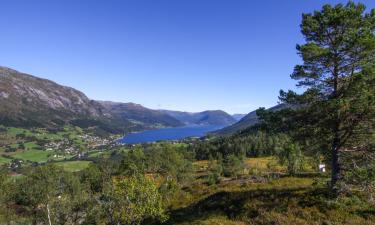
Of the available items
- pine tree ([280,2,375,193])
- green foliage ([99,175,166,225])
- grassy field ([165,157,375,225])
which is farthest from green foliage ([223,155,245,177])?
pine tree ([280,2,375,193])

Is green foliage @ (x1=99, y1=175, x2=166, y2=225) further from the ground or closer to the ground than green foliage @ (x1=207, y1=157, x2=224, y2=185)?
further from the ground

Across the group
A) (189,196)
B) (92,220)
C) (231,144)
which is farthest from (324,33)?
(231,144)

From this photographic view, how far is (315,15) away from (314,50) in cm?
405

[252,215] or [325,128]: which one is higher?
[325,128]

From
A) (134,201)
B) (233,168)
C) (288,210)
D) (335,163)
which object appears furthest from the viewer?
(233,168)

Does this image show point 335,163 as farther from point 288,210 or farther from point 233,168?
point 233,168

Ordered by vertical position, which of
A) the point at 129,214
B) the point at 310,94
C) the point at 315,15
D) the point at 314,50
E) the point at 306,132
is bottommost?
the point at 129,214

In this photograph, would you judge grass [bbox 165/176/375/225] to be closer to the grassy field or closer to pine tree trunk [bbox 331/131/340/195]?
the grassy field

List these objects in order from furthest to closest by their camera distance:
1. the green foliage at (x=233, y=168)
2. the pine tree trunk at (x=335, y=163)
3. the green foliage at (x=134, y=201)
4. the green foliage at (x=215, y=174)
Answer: the green foliage at (x=233, y=168), the green foliage at (x=215, y=174), the green foliage at (x=134, y=201), the pine tree trunk at (x=335, y=163)

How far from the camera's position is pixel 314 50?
23.6 m

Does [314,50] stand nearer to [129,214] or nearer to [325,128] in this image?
[325,128]

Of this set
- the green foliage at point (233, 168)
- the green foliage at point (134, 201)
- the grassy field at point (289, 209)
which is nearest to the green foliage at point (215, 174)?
the green foliage at point (233, 168)

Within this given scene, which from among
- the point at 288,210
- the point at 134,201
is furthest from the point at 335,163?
the point at 134,201

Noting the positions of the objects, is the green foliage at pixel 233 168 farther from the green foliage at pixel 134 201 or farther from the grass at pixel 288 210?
the green foliage at pixel 134 201
